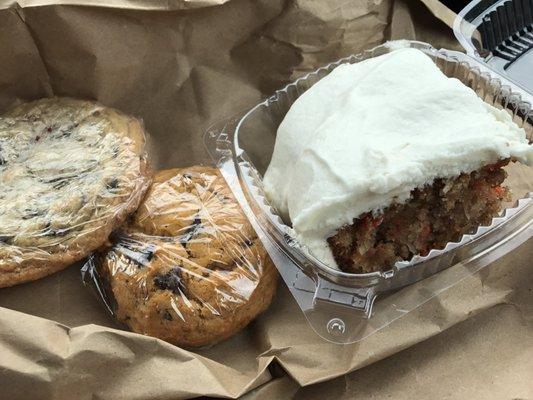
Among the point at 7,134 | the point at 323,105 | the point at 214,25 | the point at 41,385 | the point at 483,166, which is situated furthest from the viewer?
the point at 214,25

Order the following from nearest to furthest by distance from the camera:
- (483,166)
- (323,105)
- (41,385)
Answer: (41,385)
(483,166)
(323,105)

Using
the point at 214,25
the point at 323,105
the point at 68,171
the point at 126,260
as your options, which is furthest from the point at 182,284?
the point at 214,25

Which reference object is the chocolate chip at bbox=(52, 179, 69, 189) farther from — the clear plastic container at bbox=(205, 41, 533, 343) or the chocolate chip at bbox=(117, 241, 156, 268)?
the clear plastic container at bbox=(205, 41, 533, 343)

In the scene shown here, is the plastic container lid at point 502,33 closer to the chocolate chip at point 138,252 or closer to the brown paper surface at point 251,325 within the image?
the brown paper surface at point 251,325

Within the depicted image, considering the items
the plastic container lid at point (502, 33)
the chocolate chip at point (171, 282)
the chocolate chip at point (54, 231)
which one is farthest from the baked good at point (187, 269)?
the plastic container lid at point (502, 33)

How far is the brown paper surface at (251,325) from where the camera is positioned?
123 centimetres

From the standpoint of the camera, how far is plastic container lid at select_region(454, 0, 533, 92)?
180 cm

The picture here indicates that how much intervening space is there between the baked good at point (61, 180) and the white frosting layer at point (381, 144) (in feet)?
1.18

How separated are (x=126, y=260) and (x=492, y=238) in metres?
0.79

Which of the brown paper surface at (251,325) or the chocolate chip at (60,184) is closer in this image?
the brown paper surface at (251,325)

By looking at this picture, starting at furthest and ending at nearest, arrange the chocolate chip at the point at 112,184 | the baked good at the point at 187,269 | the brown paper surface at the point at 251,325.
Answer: the chocolate chip at the point at 112,184
the baked good at the point at 187,269
the brown paper surface at the point at 251,325

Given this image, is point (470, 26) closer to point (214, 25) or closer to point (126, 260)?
point (214, 25)

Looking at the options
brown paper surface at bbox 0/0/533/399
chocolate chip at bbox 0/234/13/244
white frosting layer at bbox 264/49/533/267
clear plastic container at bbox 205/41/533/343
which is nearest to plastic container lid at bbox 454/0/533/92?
brown paper surface at bbox 0/0/533/399

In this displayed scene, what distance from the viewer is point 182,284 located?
1354 millimetres
